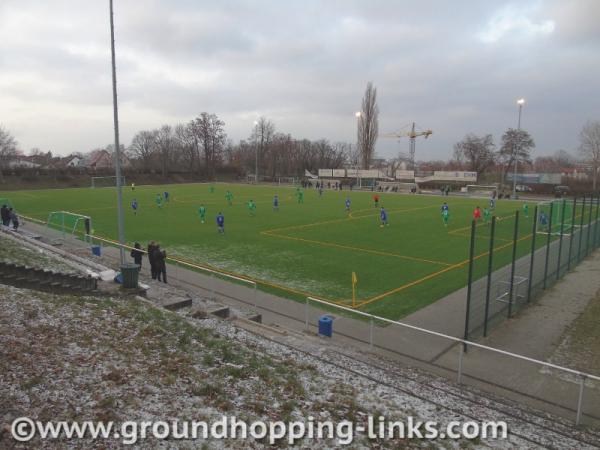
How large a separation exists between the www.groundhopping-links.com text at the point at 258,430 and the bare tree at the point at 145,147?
112m

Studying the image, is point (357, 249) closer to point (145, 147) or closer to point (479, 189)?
point (479, 189)

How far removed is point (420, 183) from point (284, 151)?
43.7m

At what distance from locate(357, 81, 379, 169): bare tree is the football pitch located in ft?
188

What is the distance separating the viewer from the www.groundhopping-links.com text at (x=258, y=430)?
5.16m

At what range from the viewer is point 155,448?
5.11 metres

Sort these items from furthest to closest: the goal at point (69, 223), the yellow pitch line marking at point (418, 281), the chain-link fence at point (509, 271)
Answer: the goal at point (69, 223) < the yellow pitch line marking at point (418, 281) < the chain-link fence at point (509, 271)

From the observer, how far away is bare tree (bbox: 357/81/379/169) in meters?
94.7

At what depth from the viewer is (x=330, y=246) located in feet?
75.2

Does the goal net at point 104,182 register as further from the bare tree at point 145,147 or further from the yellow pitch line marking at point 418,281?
the yellow pitch line marking at point 418,281

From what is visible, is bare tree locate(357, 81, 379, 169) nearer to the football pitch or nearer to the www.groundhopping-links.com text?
the football pitch

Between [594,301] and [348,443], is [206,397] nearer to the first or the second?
[348,443]

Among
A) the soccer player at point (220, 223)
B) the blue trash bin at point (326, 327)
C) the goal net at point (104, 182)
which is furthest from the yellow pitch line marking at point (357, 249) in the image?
the goal net at point (104, 182)

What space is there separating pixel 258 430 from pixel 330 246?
17501 millimetres

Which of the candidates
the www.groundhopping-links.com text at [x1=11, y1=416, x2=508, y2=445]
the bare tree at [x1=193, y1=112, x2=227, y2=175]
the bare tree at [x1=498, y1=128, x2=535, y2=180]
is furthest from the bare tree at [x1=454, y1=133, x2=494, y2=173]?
the www.groundhopping-links.com text at [x1=11, y1=416, x2=508, y2=445]
